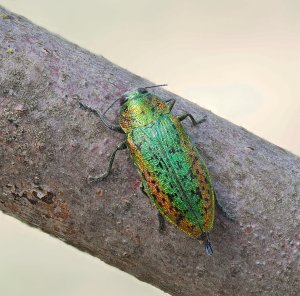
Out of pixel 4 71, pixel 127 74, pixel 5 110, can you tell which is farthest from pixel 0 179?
pixel 127 74

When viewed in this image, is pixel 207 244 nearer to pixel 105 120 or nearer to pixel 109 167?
pixel 109 167

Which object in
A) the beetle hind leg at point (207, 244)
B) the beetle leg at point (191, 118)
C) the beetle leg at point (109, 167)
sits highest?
the beetle leg at point (191, 118)

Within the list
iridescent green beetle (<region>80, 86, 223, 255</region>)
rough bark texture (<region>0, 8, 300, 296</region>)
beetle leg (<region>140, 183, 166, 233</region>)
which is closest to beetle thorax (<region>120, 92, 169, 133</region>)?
iridescent green beetle (<region>80, 86, 223, 255</region>)

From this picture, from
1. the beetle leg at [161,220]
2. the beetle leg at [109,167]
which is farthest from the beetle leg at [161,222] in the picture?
the beetle leg at [109,167]

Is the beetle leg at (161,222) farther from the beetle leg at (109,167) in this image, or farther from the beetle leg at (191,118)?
the beetle leg at (191,118)

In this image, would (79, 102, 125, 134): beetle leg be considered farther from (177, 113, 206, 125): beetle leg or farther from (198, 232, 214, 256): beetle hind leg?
(198, 232, 214, 256): beetle hind leg

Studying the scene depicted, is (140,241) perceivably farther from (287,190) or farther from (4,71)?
(4,71)

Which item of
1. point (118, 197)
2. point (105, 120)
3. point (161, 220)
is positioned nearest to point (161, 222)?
point (161, 220)
